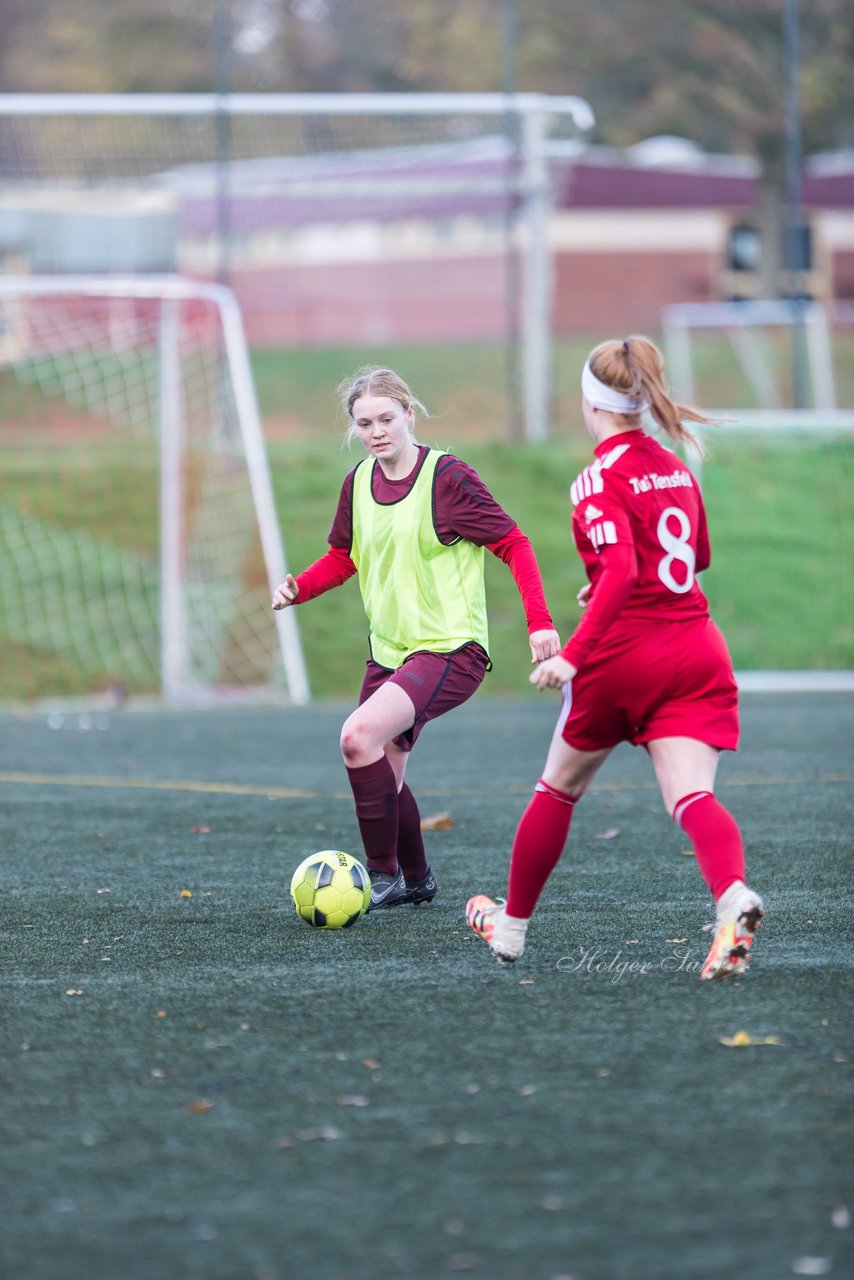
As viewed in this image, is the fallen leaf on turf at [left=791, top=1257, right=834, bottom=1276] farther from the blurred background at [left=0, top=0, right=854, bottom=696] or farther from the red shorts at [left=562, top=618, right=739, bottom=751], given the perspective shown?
the blurred background at [left=0, top=0, right=854, bottom=696]

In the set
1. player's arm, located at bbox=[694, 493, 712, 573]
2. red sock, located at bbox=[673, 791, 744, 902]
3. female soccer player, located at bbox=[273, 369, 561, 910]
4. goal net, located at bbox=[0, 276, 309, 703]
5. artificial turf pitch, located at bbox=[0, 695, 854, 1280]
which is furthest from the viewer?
goal net, located at bbox=[0, 276, 309, 703]

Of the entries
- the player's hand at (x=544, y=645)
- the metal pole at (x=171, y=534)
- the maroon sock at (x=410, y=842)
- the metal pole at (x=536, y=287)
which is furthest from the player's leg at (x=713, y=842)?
the metal pole at (x=536, y=287)

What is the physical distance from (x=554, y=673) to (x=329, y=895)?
1.23 m

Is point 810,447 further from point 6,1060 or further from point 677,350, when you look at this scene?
point 6,1060

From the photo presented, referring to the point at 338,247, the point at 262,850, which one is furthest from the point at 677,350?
the point at 262,850

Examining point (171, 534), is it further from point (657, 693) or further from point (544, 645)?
point (657, 693)

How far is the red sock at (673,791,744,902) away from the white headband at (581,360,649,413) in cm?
93

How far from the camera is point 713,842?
4156 millimetres

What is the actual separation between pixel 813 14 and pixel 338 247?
Result: 8.75 meters

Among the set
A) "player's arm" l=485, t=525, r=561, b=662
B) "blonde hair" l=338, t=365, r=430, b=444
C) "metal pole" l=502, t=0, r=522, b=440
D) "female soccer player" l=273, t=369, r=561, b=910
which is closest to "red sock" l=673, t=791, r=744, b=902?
"player's arm" l=485, t=525, r=561, b=662

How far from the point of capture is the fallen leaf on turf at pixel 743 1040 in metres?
3.69

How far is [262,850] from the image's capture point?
6.41 metres

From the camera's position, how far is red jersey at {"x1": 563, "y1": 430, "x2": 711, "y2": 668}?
161 inches

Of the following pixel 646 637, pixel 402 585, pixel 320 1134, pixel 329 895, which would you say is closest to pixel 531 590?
pixel 402 585
